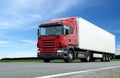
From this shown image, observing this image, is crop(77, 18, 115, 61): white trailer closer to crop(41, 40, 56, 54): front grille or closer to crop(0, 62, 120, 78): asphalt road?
crop(41, 40, 56, 54): front grille

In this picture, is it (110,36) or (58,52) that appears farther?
(110,36)

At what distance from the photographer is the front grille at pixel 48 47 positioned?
80.0ft

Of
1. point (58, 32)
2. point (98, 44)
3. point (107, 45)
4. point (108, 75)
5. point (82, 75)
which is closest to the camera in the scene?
point (82, 75)

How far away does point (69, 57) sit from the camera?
24.8 m

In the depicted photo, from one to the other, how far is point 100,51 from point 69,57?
11.6 meters

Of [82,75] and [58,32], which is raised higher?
[58,32]

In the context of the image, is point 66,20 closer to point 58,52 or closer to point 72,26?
point 72,26

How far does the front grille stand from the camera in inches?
960

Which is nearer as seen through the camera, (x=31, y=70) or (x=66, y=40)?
(x=31, y=70)

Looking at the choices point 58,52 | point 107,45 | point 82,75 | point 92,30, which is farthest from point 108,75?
point 107,45

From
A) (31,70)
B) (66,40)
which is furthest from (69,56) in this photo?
(31,70)

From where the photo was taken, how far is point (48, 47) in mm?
24578

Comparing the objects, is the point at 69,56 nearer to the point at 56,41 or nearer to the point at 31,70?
the point at 56,41

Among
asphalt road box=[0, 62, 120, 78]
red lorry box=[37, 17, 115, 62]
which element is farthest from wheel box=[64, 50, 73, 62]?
asphalt road box=[0, 62, 120, 78]
